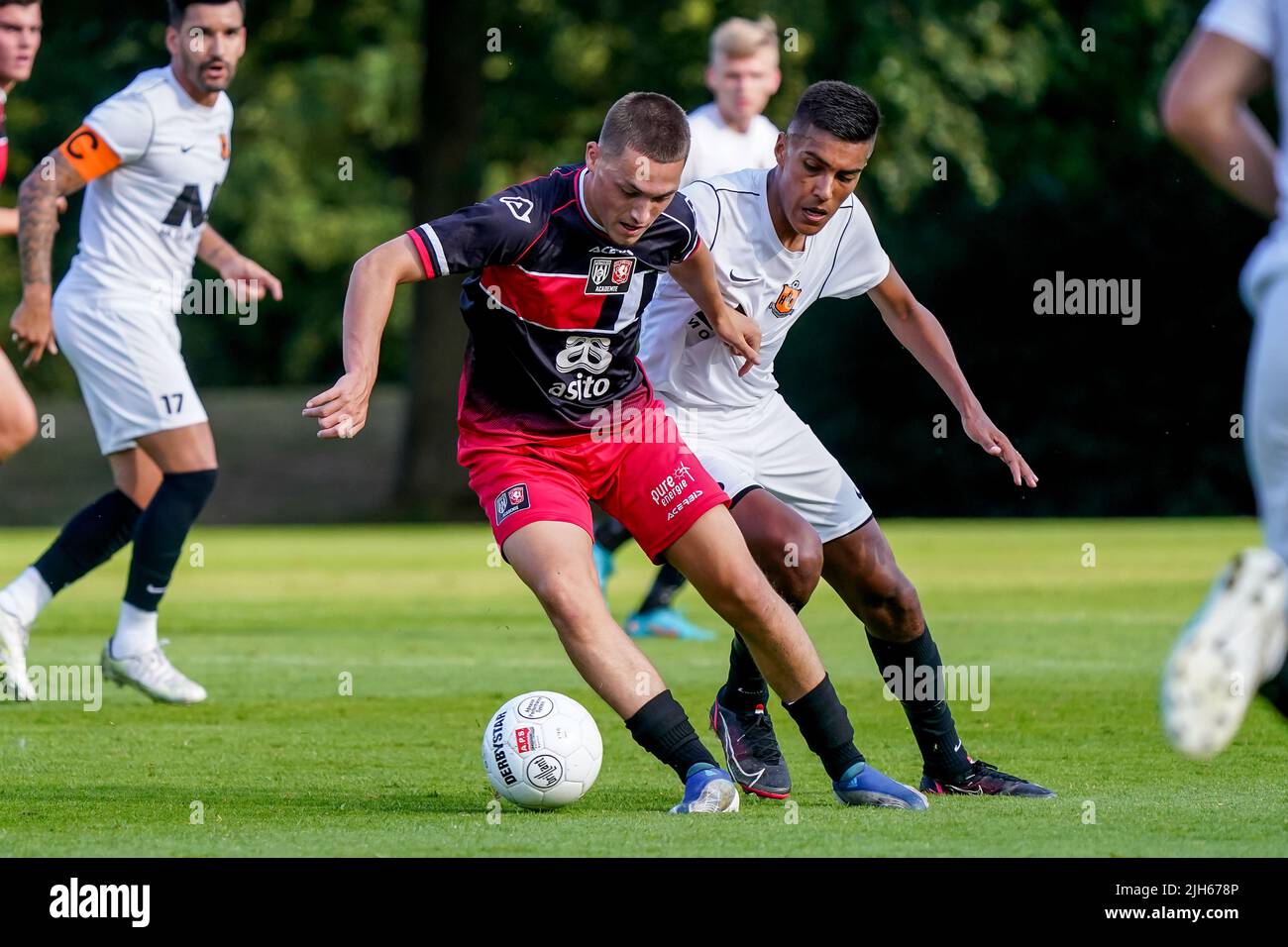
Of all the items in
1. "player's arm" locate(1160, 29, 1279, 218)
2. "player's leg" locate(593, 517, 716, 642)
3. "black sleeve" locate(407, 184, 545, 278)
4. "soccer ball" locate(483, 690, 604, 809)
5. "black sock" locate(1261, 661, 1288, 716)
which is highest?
"player's arm" locate(1160, 29, 1279, 218)

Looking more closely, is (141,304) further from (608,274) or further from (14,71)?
(608,274)

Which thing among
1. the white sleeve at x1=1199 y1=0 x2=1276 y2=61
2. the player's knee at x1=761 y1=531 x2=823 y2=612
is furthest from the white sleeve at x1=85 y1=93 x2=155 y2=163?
the white sleeve at x1=1199 y1=0 x2=1276 y2=61

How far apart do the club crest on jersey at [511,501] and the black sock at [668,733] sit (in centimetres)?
75

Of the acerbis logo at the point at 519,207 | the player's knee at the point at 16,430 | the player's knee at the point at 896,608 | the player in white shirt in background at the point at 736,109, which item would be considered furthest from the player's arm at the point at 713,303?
the player in white shirt in background at the point at 736,109

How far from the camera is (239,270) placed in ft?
29.7

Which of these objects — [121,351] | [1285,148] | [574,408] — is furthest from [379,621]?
[1285,148]

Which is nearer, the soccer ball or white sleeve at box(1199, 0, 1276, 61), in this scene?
white sleeve at box(1199, 0, 1276, 61)

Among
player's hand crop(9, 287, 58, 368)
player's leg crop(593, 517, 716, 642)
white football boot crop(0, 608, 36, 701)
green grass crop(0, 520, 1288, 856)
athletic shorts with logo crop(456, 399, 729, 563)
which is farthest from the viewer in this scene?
player's leg crop(593, 517, 716, 642)

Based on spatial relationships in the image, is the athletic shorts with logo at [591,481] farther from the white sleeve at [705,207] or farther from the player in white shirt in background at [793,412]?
the white sleeve at [705,207]

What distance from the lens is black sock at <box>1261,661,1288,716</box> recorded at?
376cm

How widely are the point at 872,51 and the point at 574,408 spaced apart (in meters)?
17.5

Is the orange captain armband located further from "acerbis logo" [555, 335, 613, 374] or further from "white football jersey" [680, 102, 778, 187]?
"acerbis logo" [555, 335, 613, 374]

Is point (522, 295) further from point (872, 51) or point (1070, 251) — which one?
point (1070, 251)

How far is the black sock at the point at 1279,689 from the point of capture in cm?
376
